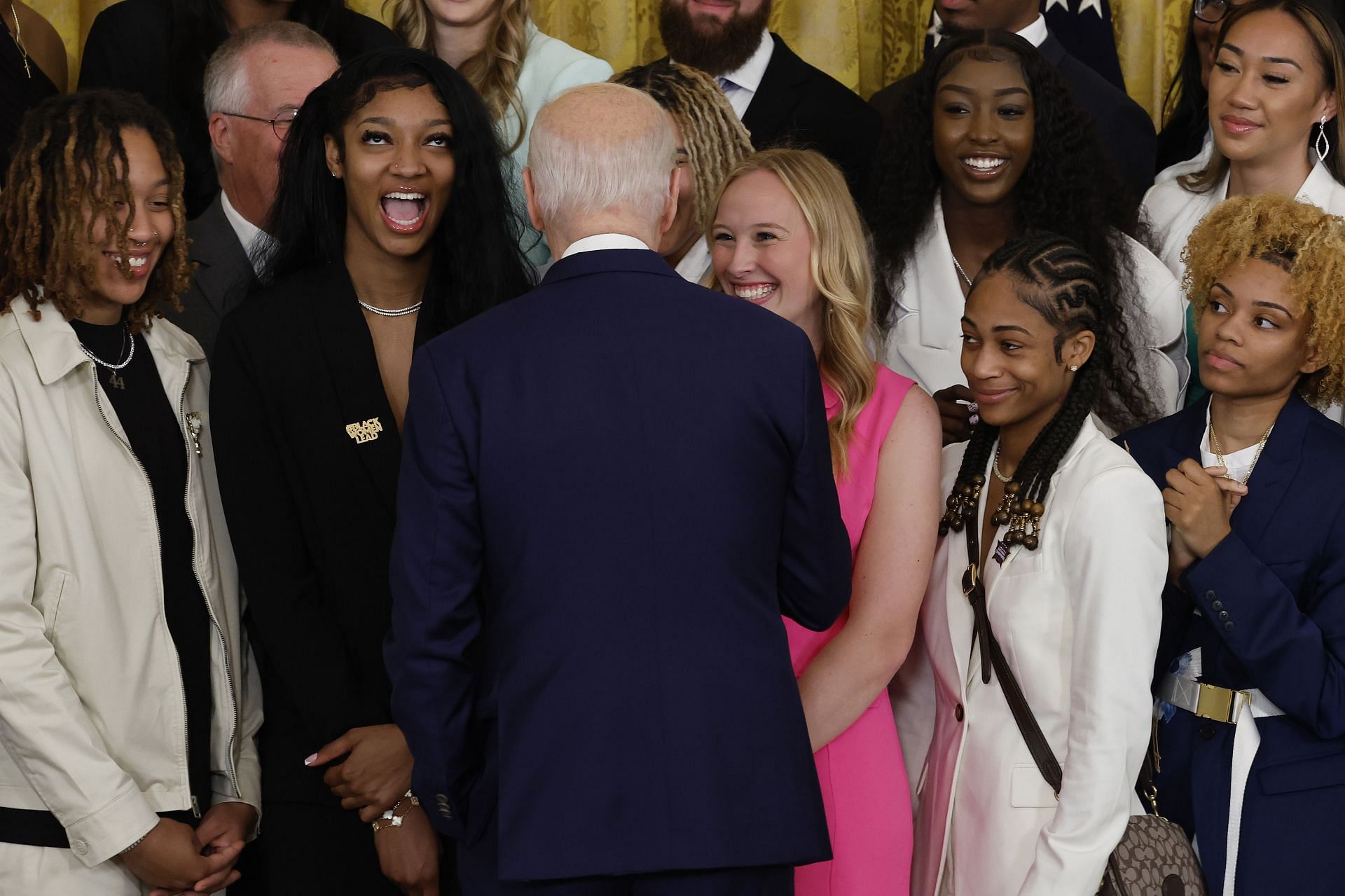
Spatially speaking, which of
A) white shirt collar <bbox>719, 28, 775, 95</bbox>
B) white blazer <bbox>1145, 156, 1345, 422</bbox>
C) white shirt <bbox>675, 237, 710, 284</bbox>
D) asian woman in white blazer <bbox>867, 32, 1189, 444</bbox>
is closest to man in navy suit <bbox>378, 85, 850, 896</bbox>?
white shirt <bbox>675, 237, 710, 284</bbox>

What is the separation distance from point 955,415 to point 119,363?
5.34ft

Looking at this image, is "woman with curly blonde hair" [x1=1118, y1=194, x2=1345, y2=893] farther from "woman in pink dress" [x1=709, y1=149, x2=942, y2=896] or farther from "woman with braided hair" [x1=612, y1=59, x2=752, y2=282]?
"woman with braided hair" [x1=612, y1=59, x2=752, y2=282]

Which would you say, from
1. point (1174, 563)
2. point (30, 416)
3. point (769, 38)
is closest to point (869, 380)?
point (1174, 563)

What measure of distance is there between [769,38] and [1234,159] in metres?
1.53

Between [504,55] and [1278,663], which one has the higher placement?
[504,55]

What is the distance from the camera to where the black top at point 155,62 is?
4.14 metres

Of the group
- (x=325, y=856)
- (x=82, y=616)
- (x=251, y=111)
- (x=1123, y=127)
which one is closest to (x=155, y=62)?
(x=251, y=111)

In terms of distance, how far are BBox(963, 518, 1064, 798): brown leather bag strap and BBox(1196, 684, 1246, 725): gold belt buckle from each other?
35 cm

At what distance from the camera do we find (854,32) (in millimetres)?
5551

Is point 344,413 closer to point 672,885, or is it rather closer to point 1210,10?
point 672,885

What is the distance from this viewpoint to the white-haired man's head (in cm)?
226

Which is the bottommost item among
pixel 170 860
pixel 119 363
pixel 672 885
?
pixel 170 860

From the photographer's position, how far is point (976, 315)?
2795mm

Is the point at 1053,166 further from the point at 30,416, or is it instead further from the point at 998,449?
the point at 30,416
